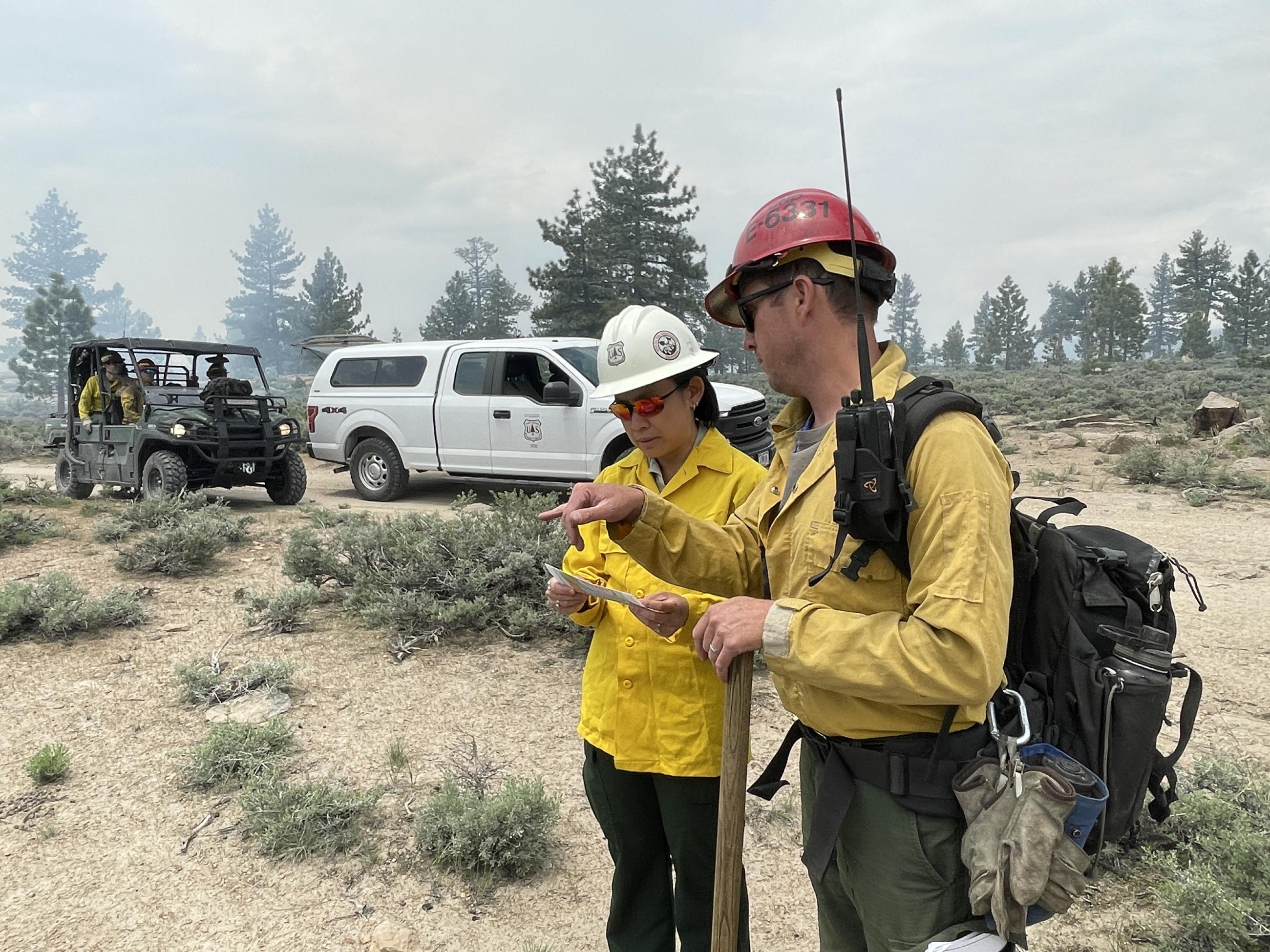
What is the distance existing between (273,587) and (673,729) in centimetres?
535

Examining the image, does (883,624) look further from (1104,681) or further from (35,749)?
(35,749)

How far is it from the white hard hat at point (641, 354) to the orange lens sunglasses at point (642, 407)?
37 mm

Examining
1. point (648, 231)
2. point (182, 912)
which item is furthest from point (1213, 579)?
point (648, 231)

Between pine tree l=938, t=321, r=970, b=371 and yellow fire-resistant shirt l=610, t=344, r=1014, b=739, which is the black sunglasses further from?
pine tree l=938, t=321, r=970, b=371

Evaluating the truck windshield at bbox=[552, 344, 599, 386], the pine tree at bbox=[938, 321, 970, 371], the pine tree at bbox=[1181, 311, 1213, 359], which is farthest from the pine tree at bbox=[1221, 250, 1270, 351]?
the truck windshield at bbox=[552, 344, 599, 386]

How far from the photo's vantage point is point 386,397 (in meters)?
10.8

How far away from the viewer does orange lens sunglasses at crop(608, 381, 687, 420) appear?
216 centimetres

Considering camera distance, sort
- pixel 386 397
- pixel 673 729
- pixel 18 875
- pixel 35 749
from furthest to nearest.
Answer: pixel 386 397 → pixel 35 749 → pixel 18 875 → pixel 673 729

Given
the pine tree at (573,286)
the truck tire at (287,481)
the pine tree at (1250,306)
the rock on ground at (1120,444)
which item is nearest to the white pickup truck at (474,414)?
the truck tire at (287,481)

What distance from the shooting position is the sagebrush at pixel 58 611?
16.8ft

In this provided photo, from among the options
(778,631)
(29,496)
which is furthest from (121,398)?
(778,631)

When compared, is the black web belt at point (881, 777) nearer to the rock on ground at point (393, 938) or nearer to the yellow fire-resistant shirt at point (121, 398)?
the rock on ground at point (393, 938)

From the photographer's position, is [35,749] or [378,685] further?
[378,685]

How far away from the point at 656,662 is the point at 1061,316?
343ft
